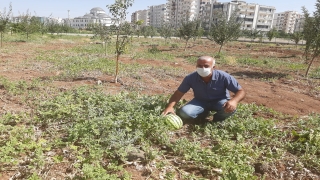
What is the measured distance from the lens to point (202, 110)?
17.2 feet

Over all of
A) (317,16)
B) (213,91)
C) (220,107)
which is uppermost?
(317,16)

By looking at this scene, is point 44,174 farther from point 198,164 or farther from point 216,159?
point 216,159

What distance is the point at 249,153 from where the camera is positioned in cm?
408

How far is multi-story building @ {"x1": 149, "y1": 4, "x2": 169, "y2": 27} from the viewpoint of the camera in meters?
139

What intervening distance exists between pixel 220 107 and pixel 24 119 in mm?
4018

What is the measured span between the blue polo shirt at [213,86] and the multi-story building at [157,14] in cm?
13599

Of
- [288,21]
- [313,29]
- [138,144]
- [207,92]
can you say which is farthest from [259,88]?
[288,21]

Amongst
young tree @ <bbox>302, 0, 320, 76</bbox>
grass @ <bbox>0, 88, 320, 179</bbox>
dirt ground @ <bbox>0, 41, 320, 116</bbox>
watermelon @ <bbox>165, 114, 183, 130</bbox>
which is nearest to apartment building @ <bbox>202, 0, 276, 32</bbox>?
young tree @ <bbox>302, 0, 320, 76</bbox>

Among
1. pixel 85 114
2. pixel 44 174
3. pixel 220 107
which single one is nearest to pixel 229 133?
pixel 220 107

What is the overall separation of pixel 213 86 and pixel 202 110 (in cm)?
56

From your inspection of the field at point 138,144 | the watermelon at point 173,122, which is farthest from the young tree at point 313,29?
the watermelon at point 173,122

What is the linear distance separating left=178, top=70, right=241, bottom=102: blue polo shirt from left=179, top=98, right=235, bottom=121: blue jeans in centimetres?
11

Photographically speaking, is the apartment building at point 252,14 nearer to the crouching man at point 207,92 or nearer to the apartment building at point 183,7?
the apartment building at point 183,7

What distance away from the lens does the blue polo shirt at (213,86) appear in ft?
16.3
